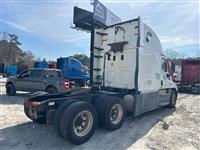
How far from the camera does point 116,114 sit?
6.29 metres

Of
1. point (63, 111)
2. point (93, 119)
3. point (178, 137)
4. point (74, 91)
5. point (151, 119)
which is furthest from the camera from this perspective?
point (151, 119)

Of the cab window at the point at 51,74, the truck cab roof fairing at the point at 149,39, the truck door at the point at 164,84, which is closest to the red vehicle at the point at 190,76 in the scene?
the truck door at the point at 164,84

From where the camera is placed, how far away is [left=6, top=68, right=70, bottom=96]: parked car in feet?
36.6

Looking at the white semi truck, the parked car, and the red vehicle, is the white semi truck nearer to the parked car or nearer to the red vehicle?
the parked car

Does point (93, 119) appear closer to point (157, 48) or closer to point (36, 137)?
point (36, 137)

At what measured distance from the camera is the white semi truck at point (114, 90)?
5004mm

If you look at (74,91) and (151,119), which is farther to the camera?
(151,119)

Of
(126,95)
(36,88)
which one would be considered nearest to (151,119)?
(126,95)

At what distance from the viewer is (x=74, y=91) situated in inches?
259

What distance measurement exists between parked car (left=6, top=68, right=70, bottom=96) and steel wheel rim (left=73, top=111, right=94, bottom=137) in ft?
19.3

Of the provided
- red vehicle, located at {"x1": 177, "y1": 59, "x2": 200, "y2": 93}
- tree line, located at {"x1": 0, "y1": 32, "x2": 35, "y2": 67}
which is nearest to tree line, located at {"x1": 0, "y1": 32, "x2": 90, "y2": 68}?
tree line, located at {"x1": 0, "y1": 32, "x2": 35, "y2": 67}

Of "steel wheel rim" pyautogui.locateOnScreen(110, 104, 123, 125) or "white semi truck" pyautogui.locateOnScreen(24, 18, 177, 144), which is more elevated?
"white semi truck" pyautogui.locateOnScreen(24, 18, 177, 144)

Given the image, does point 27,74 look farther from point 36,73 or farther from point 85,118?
point 85,118

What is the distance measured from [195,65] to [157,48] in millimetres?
13229
